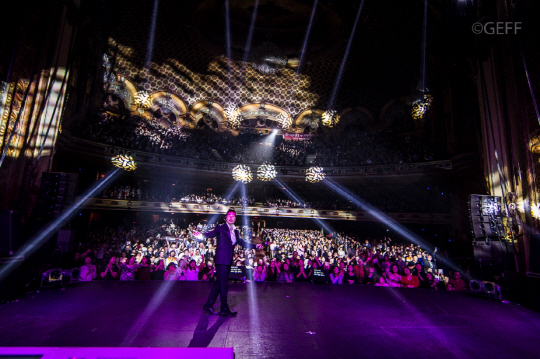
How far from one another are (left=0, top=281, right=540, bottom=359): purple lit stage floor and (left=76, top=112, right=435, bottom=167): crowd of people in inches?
536

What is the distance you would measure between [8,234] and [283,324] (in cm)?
511

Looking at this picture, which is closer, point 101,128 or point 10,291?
point 10,291

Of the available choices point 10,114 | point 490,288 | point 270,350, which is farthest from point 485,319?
point 10,114

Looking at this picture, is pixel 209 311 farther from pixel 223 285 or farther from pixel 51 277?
pixel 51 277

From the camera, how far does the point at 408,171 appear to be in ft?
58.1

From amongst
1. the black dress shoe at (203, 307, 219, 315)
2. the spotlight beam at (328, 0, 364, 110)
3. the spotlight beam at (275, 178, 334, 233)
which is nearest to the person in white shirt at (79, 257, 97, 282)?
the black dress shoe at (203, 307, 219, 315)

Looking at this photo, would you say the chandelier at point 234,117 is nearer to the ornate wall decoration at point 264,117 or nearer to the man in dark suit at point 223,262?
the ornate wall decoration at point 264,117

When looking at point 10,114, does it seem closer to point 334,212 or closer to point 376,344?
point 376,344

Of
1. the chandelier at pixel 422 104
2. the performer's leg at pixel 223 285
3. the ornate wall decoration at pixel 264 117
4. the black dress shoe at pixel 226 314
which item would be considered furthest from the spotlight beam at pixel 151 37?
the black dress shoe at pixel 226 314

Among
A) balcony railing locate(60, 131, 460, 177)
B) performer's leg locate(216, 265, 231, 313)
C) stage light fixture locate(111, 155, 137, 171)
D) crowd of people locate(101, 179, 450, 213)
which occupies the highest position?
balcony railing locate(60, 131, 460, 177)

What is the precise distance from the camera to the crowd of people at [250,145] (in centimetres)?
1705

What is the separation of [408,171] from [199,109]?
1758 cm

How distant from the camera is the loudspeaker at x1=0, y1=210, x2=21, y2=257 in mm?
4512

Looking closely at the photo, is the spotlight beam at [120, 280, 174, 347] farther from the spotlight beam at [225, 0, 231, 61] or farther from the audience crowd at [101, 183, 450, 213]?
the spotlight beam at [225, 0, 231, 61]
